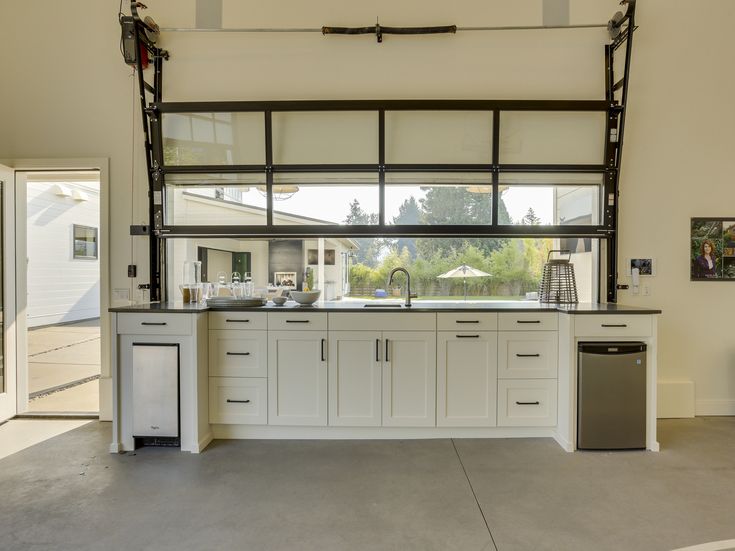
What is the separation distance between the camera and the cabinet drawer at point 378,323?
3102 mm

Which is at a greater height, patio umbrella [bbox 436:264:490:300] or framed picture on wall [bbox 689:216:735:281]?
framed picture on wall [bbox 689:216:735:281]

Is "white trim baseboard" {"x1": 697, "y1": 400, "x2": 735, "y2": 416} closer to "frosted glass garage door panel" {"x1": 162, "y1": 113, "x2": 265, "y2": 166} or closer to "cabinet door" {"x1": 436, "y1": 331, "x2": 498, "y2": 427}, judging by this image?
"cabinet door" {"x1": 436, "y1": 331, "x2": 498, "y2": 427}

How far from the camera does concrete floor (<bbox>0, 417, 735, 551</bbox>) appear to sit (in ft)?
6.50

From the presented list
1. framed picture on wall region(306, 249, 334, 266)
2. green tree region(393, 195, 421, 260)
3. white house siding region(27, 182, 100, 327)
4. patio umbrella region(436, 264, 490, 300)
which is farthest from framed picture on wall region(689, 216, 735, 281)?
white house siding region(27, 182, 100, 327)

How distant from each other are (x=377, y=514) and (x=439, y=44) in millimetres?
3775

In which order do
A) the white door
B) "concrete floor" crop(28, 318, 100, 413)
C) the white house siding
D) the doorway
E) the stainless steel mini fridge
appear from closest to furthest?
the stainless steel mini fridge
the white door
the doorway
"concrete floor" crop(28, 318, 100, 413)
the white house siding

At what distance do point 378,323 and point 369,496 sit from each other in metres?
1.19

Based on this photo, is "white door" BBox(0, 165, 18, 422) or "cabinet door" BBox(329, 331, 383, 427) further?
"white door" BBox(0, 165, 18, 422)

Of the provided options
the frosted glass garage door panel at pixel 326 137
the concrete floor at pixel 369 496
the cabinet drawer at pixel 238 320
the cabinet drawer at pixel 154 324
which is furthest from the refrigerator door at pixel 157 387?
the frosted glass garage door panel at pixel 326 137

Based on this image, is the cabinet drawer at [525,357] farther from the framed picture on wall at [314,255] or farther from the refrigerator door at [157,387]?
the refrigerator door at [157,387]

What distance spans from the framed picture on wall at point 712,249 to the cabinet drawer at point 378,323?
264 cm

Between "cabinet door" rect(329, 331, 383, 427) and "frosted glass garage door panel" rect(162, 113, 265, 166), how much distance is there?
5.89 ft

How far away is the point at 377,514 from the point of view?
2178 mm

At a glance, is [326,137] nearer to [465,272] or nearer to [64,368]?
[465,272]
